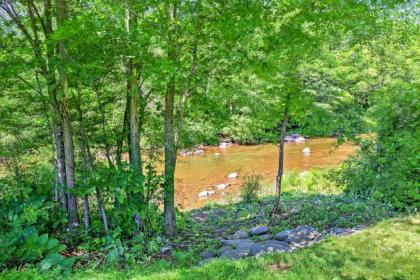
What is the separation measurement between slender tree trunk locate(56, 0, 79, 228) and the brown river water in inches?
157

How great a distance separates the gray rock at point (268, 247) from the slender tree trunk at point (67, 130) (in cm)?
225

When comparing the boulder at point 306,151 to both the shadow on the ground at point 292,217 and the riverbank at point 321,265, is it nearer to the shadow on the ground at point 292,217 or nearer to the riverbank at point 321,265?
the shadow on the ground at point 292,217

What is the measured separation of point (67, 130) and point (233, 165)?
32.6 ft

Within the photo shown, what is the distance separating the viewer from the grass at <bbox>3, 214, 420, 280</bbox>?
10.0ft

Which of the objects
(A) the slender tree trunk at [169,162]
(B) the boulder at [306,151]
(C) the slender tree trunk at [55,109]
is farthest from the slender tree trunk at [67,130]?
(B) the boulder at [306,151]

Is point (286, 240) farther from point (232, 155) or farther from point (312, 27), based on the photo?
point (232, 155)

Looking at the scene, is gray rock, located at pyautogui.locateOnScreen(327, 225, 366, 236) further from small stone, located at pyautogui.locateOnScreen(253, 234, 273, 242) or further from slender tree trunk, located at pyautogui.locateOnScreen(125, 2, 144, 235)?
slender tree trunk, located at pyautogui.locateOnScreen(125, 2, 144, 235)

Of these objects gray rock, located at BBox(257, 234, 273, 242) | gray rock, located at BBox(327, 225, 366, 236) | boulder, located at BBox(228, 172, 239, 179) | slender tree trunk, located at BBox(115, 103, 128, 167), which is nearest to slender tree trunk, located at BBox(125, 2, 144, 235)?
slender tree trunk, located at BBox(115, 103, 128, 167)

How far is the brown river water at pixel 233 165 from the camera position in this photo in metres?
9.93

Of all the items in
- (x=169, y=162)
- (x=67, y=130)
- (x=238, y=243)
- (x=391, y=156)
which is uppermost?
(x=67, y=130)

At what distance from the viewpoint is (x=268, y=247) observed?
406cm

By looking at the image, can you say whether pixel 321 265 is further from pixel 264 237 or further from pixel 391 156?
pixel 391 156

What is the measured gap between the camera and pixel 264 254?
3.68 m

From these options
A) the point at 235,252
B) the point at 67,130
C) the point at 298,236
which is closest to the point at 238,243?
the point at 235,252
